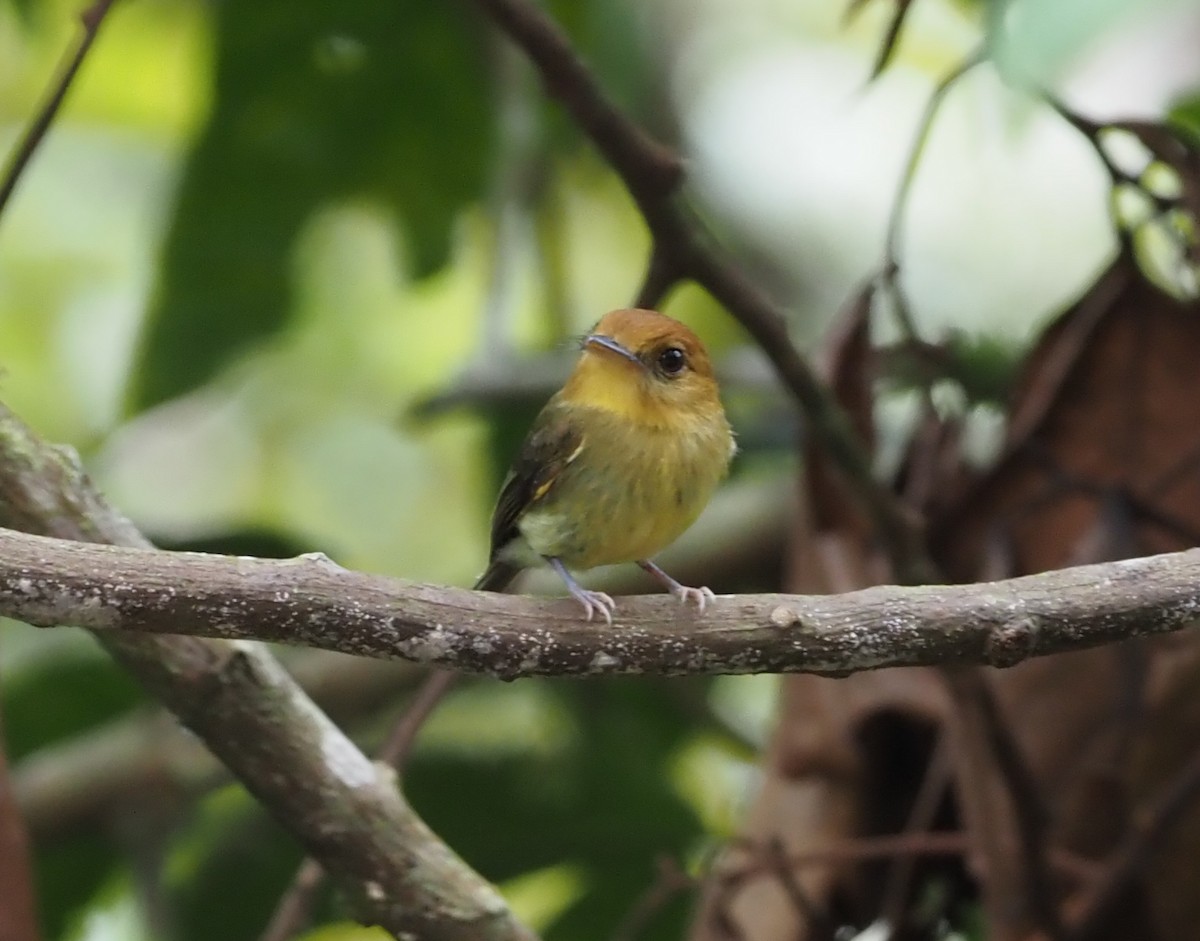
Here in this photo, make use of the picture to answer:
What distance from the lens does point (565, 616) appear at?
5.04ft

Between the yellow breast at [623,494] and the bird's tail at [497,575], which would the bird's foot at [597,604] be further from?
the bird's tail at [497,575]

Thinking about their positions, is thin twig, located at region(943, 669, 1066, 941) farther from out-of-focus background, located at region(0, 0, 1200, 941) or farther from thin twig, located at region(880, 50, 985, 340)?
out-of-focus background, located at region(0, 0, 1200, 941)

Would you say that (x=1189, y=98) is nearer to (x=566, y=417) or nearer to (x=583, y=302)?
(x=566, y=417)

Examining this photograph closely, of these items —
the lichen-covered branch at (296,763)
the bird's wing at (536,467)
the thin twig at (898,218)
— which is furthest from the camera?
the thin twig at (898,218)

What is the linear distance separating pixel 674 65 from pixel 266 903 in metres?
2.50

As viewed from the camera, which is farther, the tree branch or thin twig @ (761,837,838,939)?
thin twig @ (761,837,838,939)

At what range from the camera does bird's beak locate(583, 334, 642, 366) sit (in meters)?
2.31

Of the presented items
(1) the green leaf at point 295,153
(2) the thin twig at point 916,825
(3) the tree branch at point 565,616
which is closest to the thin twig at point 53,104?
(3) the tree branch at point 565,616

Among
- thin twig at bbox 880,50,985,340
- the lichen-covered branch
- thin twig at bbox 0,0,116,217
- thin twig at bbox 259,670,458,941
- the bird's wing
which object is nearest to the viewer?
the lichen-covered branch

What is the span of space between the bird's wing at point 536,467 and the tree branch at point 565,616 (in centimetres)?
67

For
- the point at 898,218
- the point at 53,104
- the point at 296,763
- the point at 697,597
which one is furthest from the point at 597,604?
the point at 898,218

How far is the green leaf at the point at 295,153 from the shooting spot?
3.16 meters

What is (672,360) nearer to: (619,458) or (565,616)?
(619,458)

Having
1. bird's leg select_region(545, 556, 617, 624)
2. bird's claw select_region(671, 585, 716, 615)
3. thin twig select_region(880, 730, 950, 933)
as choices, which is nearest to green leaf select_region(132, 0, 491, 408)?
bird's leg select_region(545, 556, 617, 624)
